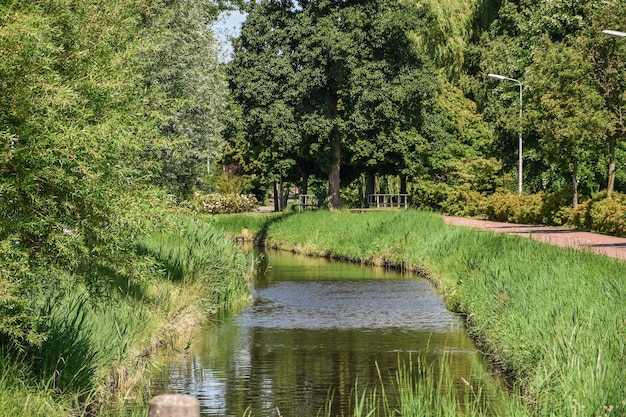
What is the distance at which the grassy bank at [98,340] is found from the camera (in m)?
10.5

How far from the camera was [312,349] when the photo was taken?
17.0 m

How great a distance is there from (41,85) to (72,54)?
1150mm

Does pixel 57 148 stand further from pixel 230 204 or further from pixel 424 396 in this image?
pixel 230 204

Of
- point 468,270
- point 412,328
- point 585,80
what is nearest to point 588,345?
point 412,328

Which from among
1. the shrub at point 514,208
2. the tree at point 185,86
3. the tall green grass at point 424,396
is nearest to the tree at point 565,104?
the shrub at point 514,208

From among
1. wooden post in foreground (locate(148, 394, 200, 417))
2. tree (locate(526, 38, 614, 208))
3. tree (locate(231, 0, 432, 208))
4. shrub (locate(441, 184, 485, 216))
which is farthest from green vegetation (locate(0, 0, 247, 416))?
shrub (locate(441, 184, 485, 216))

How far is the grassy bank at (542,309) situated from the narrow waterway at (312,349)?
0.70 m

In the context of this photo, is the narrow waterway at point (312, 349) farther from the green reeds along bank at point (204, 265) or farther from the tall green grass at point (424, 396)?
the green reeds along bank at point (204, 265)

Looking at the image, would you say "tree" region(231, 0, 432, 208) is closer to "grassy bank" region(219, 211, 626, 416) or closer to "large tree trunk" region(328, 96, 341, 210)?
"large tree trunk" region(328, 96, 341, 210)

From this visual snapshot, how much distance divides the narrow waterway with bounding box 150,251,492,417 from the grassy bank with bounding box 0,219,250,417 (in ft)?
1.62

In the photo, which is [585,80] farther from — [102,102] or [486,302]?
[102,102]

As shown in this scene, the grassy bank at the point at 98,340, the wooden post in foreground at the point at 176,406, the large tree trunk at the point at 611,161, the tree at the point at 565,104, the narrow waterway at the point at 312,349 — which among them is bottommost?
the narrow waterway at the point at 312,349

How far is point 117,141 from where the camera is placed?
34.4ft

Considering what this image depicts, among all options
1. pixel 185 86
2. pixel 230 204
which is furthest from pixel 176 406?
pixel 230 204
